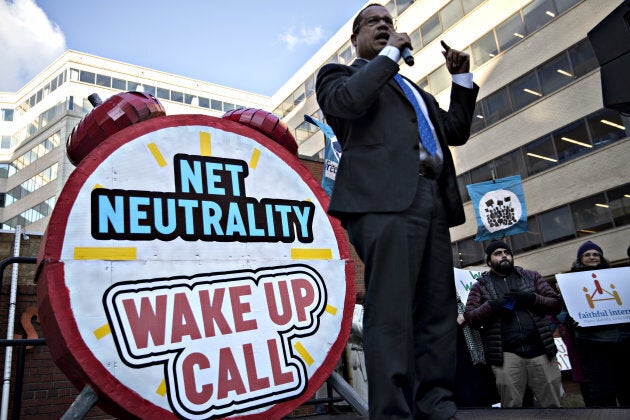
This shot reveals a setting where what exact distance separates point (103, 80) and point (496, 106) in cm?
3777

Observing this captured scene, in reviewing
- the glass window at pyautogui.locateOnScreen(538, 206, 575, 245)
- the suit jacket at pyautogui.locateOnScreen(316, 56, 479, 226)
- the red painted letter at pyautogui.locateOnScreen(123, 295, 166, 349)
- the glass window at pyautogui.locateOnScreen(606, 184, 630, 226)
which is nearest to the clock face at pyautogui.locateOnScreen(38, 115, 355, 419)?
the red painted letter at pyautogui.locateOnScreen(123, 295, 166, 349)

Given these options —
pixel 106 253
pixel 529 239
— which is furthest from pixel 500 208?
pixel 106 253

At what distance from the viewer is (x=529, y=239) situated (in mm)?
22625

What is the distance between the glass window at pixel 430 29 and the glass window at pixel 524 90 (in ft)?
22.2

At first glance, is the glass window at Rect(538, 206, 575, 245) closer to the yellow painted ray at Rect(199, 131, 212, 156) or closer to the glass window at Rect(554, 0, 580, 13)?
the glass window at Rect(554, 0, 580, 13)

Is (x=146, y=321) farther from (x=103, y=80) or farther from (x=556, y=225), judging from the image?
(x=103, y=80)

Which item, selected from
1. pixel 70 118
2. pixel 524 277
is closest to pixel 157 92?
pixel 70 118

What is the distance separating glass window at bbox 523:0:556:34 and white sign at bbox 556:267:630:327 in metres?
A: 21.8

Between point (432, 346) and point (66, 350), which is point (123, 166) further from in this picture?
point (432, 346)

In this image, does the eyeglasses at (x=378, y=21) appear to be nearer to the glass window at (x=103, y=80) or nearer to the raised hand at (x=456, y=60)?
the raised hand at (x=456, y=60)

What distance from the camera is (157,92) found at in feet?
162

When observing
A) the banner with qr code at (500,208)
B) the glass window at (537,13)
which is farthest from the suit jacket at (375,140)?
the glass window at (537,13)

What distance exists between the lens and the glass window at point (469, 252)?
80.9 feet

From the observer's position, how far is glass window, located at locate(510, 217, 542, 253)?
22.3 metres
